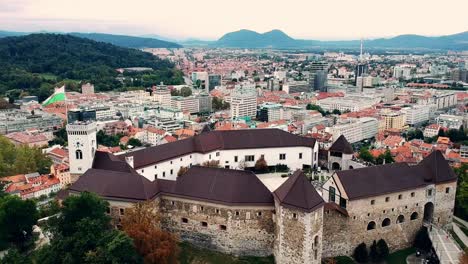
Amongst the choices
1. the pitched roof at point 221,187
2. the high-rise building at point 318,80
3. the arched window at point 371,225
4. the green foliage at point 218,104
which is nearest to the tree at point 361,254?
the arched window at point 371,225

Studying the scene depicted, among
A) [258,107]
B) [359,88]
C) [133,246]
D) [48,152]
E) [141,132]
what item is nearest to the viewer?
[133,246]

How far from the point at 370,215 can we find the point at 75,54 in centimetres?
18647

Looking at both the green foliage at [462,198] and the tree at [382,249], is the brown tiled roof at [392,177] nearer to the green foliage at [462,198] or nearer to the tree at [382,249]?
the green foliage at [462,198]

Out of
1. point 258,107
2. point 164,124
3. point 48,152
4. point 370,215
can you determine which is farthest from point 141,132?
point 370,215

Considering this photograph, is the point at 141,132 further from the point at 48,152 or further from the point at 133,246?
the point at 133,246

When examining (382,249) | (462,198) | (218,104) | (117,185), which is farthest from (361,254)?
(218,104)

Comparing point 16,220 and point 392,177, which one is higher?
point 392,177

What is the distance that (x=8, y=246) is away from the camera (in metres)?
35.3

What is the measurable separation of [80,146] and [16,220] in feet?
30.3

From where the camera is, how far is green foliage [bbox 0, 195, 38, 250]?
34.1 metres

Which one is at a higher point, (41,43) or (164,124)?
(41,43)

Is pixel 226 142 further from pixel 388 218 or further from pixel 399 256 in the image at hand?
pixel 399 256

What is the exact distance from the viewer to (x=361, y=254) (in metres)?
34.1

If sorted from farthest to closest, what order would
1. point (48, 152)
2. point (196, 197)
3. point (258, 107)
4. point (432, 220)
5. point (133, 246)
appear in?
point (258, 107) < point (48, 152) < point (432, 220) < point (196, 197) < point (133, 246)
